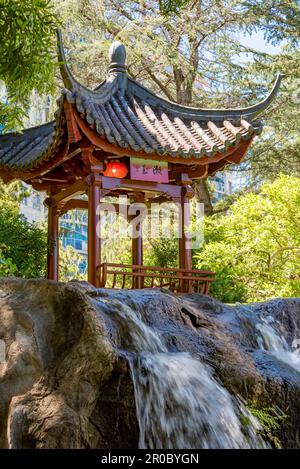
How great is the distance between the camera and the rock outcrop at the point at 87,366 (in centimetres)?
373

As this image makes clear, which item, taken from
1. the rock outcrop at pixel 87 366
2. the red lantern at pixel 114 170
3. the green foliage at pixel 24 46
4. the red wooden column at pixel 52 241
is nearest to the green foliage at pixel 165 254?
the red wooden column at pixel 52 241

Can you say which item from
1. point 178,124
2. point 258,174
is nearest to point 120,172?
point 178,124

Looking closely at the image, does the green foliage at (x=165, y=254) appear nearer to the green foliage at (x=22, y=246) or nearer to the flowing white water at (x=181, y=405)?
the green foliage at (x=22, y=246)

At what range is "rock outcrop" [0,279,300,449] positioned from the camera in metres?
3.73

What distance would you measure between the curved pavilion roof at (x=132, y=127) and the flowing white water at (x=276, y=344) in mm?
2971

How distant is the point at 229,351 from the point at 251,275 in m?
5.87

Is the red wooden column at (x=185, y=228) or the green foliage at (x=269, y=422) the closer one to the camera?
the green foliage at (x=269, y=422)

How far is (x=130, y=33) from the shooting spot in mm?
15164

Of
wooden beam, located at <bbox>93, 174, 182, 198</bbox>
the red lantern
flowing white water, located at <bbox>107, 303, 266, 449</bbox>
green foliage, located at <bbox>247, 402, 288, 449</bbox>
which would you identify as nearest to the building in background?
wooden beam, located at <bbox>93, 174, 182, 198</bbox>

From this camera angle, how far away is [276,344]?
605cm

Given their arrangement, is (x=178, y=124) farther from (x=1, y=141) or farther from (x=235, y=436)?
(x=235, y=436)

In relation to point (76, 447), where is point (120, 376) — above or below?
above

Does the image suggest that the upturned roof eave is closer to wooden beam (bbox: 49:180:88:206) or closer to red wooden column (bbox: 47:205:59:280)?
wooden beam (bbox: 49:180:88:206)

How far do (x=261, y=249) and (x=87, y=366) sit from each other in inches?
262
